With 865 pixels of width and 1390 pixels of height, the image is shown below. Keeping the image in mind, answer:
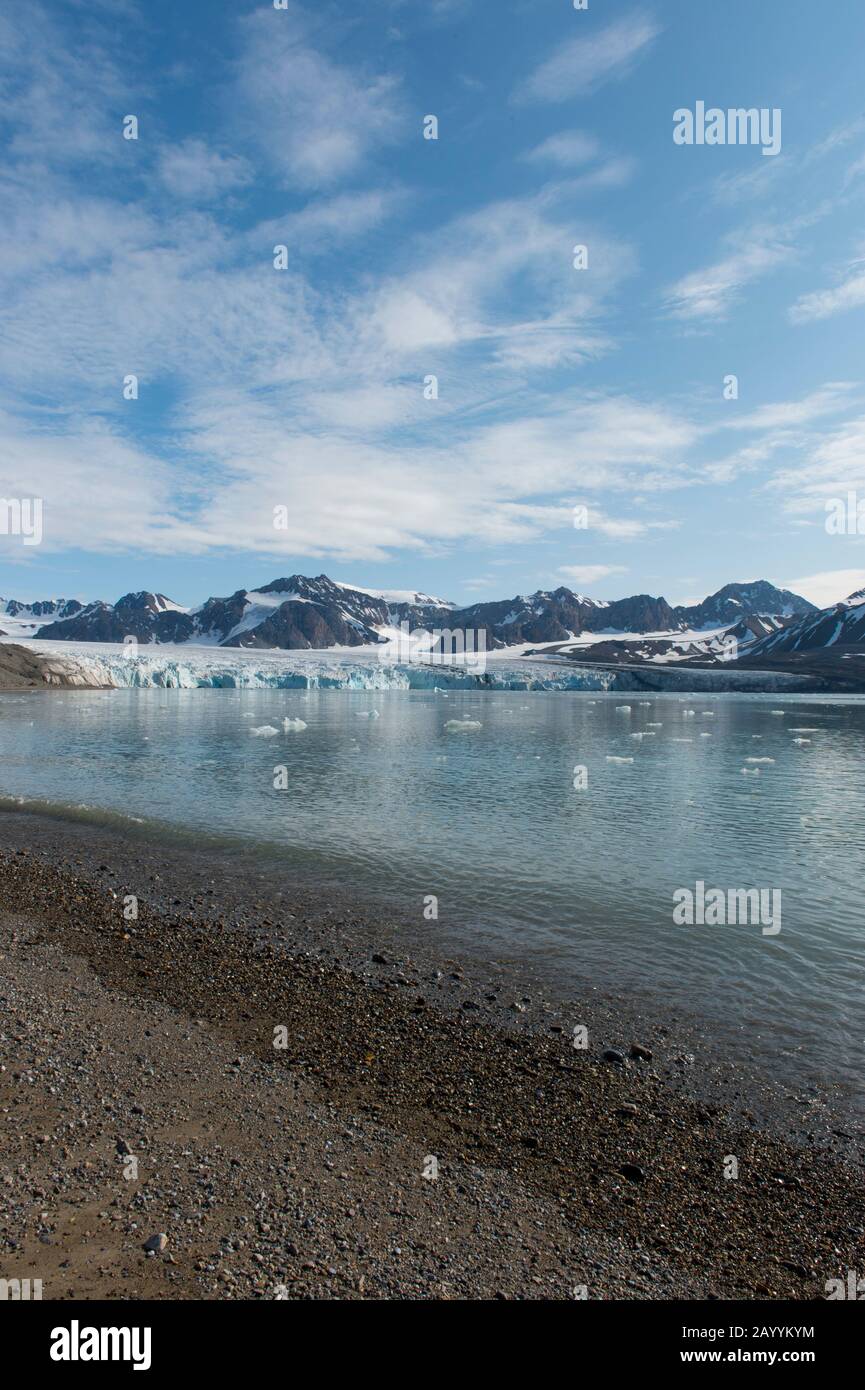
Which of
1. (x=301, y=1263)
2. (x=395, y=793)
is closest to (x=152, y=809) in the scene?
(x=395, y=793)

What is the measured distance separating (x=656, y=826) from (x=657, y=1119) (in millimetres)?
16439

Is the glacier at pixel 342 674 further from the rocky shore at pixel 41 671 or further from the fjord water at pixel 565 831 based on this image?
the fjord water at pixel 565 831

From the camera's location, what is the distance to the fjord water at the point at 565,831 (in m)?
11.9

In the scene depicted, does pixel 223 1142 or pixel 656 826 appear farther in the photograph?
pixel 656 826

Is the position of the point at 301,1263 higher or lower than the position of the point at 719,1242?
higher

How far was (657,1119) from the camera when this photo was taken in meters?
7.70

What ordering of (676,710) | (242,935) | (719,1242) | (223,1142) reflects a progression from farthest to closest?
(676,710) → (242,935) → (223,1142) → (719,1242)

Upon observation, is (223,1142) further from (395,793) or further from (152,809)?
(395,793)

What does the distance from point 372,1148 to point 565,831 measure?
52.2ft

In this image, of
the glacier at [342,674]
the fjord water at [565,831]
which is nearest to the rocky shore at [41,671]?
the glacier at [342,674]

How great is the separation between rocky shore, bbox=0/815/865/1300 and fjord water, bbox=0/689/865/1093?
2.33 metres

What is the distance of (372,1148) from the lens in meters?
6.83

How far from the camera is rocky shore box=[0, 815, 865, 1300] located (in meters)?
5.35
